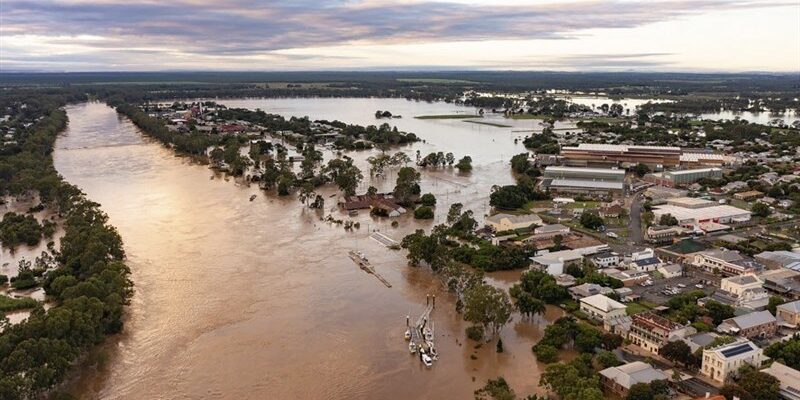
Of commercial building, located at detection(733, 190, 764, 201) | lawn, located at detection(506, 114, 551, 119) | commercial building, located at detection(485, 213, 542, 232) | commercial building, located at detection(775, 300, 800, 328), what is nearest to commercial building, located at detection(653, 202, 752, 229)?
commercial building, located at detection(733, 190, 764, 201)

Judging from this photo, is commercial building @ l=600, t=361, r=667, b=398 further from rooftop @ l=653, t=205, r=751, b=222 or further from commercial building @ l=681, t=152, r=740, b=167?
commercial building @ l=681, t=152, r=740, b=167

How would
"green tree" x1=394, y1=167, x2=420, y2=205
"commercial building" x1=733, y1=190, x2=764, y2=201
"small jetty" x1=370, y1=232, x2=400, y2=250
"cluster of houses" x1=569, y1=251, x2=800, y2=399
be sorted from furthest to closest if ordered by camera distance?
"commercial building" x1=733, y1=190, x2=764, y2=201 < "green tree" x1=394, y1=167, x2=420, y2=205 < "small jetty" x1=370, y1=232, x2=400, y2=250 < "cluster of houses" x1=569, y1=251, x2=800, y2=399

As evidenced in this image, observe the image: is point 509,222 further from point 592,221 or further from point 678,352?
point 678,352

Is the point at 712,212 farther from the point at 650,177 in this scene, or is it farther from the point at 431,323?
the point at 431,323

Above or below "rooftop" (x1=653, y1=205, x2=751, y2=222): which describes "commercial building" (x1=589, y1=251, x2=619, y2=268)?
below

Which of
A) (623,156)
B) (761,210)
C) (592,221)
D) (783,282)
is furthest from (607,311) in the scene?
(623,156)

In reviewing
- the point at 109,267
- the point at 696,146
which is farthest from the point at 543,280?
the point at 696,146

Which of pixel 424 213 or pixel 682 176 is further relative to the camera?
pixel 682 176
